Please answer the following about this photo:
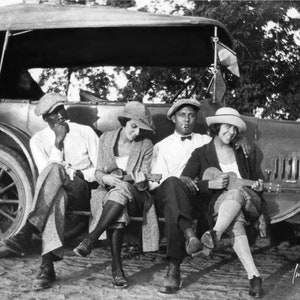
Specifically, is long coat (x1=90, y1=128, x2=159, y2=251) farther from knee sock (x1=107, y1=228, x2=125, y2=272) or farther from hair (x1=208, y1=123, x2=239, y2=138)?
hair (x1=208, y1=123, x2=239, y2=138)

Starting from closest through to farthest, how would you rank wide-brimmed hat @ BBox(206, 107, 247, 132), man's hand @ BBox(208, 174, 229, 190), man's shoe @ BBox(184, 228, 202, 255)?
man's shoe @ BBox(184, 228, 202, 255) < man's hand @ BBox(208, 174, 229, 190) < wide-brimmed hat @ BBox(206, 107, 247, 132)

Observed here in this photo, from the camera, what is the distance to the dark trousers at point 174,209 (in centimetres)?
349

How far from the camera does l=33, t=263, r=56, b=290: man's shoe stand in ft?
11.3

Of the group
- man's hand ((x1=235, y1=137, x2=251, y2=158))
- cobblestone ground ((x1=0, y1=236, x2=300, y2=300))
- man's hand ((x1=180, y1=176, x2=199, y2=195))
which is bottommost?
cobblestone ground ((x1=0, y1=236, x2=300, y2=300))

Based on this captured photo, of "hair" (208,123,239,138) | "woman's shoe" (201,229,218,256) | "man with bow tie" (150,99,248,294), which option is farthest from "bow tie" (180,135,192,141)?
"woman's shoe" (201,229,218,256)

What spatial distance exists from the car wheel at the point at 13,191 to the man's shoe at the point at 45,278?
2.78 ft

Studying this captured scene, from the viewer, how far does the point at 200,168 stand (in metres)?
4.02

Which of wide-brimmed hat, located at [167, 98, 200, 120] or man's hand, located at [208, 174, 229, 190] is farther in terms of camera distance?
wide-brimmed hat, located at [167, 98, 200, 120]

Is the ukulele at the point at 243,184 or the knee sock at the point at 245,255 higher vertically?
the ukulele at the point at 243,184

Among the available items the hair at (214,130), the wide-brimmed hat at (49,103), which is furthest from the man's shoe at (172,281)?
the wide-brimmed hat at (49,103)

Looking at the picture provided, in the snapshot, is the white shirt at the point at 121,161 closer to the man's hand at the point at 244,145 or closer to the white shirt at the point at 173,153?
the white shirt at the point at 173,153

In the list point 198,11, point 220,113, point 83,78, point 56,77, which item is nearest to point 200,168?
point 220,113

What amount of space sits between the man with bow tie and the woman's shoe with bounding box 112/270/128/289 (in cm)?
26

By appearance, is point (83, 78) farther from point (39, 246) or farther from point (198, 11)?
point (39, 246)
